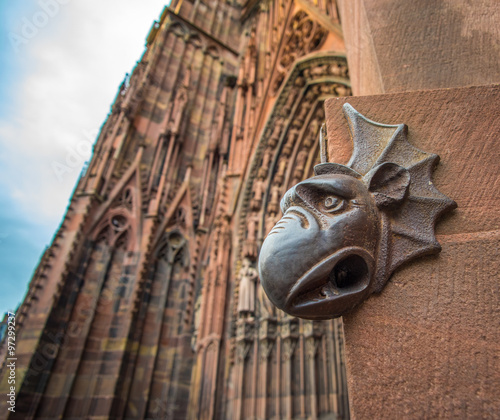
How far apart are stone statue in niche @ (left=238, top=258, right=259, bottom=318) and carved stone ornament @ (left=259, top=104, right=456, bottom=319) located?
4.22 metres

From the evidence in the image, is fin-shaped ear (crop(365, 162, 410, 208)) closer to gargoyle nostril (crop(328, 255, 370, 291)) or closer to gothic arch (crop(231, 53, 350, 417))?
gargoyle nostril (crop(328, 255, 370, 291))

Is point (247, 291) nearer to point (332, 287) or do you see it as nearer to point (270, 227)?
point (270, 227)

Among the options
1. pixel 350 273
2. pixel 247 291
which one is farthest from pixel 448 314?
pixel 247 291

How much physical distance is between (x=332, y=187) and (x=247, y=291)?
14.3ft

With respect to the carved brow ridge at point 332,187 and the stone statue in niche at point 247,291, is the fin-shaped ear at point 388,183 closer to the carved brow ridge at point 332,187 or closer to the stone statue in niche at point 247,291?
the carved brow ridge at point 332,187

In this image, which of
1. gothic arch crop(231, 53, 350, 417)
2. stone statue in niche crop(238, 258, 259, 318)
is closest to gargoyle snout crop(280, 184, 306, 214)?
gothic arch crop(231, 53, 350, 417)

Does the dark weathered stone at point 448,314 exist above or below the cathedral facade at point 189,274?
below

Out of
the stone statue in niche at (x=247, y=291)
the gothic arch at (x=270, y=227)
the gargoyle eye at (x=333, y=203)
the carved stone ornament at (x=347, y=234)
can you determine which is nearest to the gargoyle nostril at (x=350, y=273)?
the carved stone ornament at (x=347, y=234)

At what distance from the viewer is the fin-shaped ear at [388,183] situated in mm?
872

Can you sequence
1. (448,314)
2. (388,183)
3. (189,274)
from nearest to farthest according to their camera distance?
1. (448,314)
2. (388,183)
3. (189,274)

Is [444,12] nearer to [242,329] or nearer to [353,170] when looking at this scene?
[353,170]

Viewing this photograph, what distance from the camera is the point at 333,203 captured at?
2.80ft

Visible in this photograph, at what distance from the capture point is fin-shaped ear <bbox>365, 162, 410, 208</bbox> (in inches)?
34.3

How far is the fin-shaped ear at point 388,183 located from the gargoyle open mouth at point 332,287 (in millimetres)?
169
